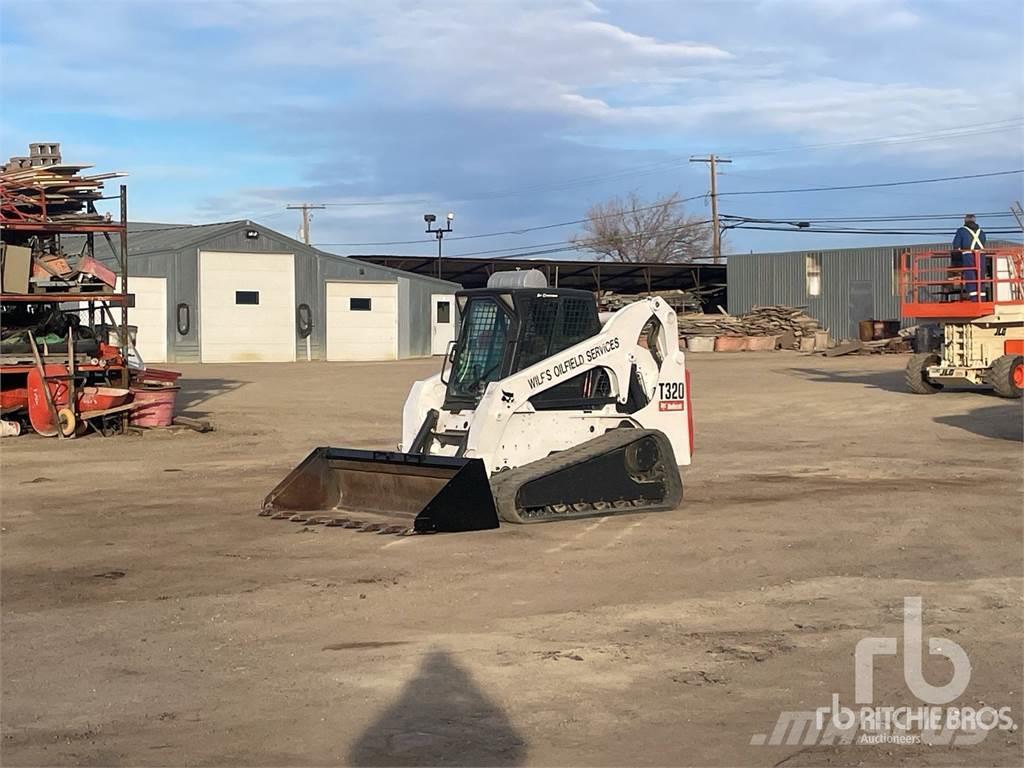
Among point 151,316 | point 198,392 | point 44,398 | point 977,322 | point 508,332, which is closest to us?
point 508,332

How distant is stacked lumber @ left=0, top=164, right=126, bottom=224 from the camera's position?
773 inches

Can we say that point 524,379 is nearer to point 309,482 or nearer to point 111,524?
point 309,482

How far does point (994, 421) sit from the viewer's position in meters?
20.6

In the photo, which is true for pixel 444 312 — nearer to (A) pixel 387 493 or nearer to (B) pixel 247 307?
(B) pixel 247 307

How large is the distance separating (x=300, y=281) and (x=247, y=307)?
220cm

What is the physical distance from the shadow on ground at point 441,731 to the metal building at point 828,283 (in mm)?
46300

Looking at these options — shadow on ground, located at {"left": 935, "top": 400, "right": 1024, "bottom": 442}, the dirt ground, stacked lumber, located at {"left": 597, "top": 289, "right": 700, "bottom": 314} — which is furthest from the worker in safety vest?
stacked lumber, located at {"left": 597, "top": 289, "right": 700, "bottom": 314}

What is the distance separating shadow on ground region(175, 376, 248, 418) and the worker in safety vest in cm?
1493

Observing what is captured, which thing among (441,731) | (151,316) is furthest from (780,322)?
(441,731)

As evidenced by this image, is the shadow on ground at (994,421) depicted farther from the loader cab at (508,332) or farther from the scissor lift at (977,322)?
the loader cab at (508,332)

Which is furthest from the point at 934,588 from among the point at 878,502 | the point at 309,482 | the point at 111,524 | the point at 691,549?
the point at 111,524

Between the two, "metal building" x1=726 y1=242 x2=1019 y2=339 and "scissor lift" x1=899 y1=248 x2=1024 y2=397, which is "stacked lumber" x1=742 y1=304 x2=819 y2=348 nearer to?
"metal building" x1=726 y1=242 x2=1019 y2=339

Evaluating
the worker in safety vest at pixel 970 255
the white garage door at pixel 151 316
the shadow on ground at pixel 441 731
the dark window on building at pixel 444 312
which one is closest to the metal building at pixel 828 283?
the dark window on building at pixel 444 312

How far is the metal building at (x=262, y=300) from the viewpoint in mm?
41719
